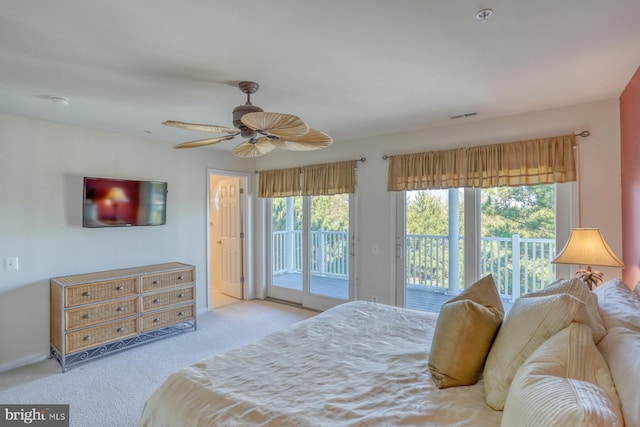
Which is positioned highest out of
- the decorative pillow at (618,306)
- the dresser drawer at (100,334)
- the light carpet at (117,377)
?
the decorative pillow at (618,306)

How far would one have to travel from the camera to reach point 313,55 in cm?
198

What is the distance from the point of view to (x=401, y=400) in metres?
1.33

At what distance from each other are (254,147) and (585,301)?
7.63ft

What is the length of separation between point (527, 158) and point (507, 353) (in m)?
2.44

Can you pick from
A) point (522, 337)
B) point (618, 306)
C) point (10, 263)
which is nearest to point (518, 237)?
point (618, 306)

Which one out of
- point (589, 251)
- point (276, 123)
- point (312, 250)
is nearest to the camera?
point (276, 123)

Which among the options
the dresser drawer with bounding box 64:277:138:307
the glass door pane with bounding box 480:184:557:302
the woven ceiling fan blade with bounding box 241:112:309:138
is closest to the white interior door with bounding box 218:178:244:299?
the dresser drawer with bounding box 64:277:138:307

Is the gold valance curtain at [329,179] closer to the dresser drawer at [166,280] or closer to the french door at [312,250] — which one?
the french door at [312,250]

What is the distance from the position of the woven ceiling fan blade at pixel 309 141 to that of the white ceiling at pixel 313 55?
1.40 ft

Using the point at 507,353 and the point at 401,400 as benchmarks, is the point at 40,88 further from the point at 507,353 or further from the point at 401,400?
A: the point at 507,353

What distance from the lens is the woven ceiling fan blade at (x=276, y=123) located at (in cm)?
181

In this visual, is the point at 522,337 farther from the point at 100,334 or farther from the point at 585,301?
the point at 100,334

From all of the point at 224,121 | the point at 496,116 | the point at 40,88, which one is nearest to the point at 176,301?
the point at 224,121

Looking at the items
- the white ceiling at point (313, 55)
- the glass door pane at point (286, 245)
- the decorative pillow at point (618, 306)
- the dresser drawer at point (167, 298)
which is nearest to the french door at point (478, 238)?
the white ceiling at point (313, 55)
